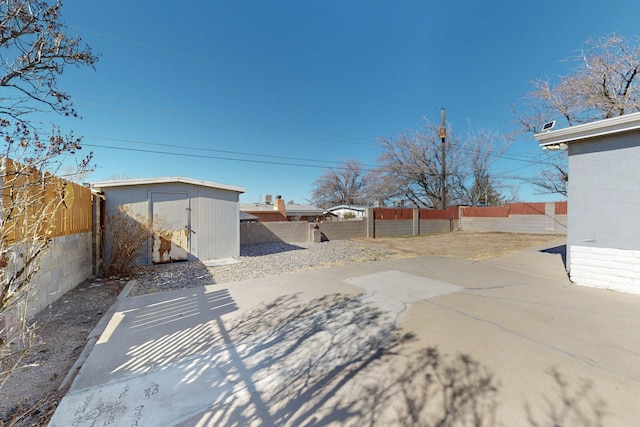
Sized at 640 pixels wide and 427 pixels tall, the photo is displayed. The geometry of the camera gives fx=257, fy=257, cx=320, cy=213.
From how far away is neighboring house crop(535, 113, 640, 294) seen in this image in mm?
4312

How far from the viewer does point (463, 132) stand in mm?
22344

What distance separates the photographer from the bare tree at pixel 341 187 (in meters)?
35.2

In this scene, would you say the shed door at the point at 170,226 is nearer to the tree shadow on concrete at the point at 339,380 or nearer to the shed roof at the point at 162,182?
the shed roof at the point at 162,182

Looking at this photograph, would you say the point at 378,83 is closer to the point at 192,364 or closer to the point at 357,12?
the point at 357,12

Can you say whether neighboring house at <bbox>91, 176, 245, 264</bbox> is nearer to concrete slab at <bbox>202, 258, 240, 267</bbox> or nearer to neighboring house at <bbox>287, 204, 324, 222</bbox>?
concrete slab at <bbox>202, 258, 240, 267</bbox>

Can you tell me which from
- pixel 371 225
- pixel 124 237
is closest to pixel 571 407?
pixel 124 237

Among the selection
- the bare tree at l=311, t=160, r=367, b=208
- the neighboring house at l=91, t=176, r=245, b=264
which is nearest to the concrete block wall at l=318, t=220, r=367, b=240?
the neighboring house at l=91, t=176, r=245, b=264

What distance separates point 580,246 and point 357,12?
10.4 meters

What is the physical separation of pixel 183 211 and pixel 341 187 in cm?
2968

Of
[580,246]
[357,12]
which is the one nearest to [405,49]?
[357,12]

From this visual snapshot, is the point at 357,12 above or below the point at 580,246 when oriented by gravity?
above

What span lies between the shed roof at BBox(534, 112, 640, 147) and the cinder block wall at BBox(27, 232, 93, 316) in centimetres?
835

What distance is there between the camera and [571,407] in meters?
1.86

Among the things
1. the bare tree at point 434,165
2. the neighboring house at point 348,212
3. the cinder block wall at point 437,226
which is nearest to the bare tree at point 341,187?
the neighboring house at point 348,212
